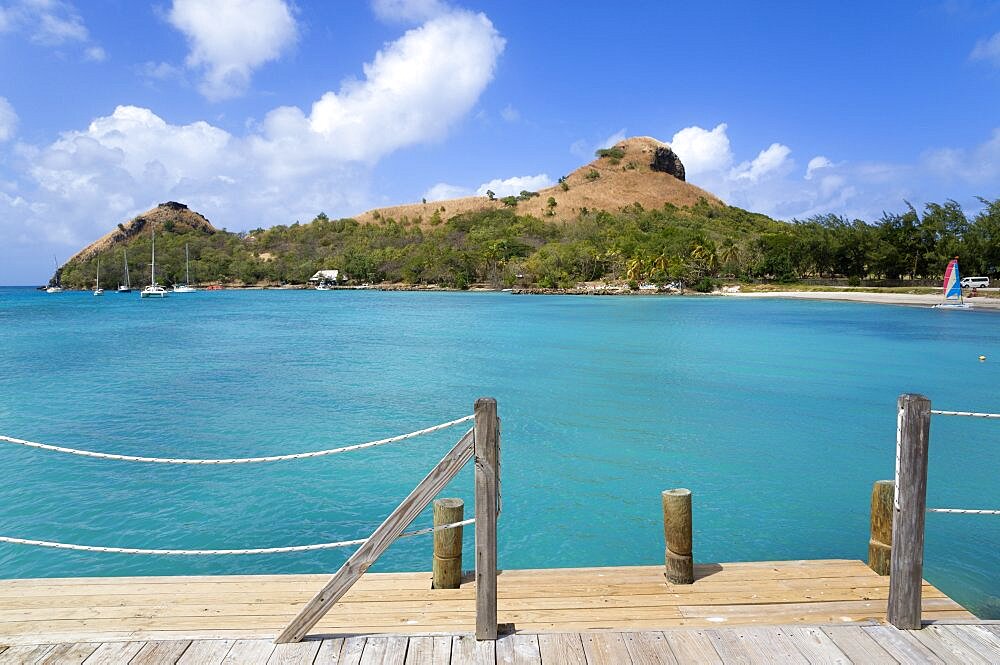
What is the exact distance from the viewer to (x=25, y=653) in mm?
3992

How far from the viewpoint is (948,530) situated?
9.31 m

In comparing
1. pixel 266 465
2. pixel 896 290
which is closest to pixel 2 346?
pixel 266 465

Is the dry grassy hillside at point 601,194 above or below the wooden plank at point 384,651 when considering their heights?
above

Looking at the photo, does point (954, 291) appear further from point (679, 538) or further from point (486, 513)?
point (486, 513)

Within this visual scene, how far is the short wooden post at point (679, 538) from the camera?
510 cm

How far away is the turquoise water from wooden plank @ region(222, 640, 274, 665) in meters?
4.25

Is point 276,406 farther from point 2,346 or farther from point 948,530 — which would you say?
point 2,346

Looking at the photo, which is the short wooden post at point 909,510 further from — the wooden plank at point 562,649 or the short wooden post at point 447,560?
the short wooden post at point 447,560

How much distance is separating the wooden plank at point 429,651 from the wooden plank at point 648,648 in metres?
1.15

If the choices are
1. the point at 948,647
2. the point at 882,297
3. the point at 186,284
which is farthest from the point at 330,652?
the point at 186,284

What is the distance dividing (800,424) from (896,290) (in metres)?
66.8

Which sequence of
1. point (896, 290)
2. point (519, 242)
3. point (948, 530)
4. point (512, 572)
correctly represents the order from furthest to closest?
1. point (519, 242)
2. point (896, 290)
3. point (948, 530)
4. point (512, 572)

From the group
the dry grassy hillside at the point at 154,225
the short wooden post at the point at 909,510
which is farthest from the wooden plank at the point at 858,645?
the dry grassy hillside at the point at 154,225

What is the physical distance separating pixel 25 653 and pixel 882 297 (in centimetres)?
7318
